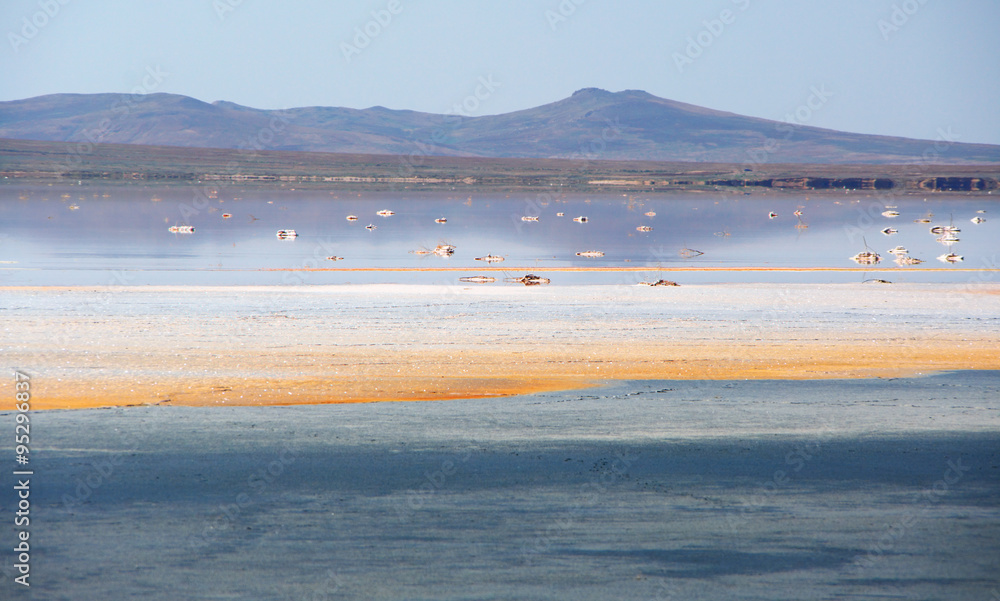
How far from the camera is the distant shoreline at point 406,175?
112875mm

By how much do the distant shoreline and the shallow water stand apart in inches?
1155

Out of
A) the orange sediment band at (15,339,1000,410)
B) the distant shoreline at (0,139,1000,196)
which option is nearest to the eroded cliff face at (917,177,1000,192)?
the distant shoreline at (0,139,1000,196)

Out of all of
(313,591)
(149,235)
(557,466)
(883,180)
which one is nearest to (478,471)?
(557,466)

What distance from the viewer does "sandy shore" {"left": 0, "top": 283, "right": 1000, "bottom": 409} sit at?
39.0 feet

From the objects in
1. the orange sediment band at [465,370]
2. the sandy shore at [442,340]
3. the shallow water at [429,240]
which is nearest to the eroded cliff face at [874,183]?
the shallow water at [429,240]

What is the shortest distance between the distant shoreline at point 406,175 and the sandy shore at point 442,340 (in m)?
86.9

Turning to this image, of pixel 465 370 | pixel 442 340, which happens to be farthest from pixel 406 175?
pixel 465 370

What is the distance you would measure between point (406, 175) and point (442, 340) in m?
116

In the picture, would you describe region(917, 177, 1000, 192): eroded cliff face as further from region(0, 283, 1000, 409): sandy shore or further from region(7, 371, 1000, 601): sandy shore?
region(7, 371, 1000, 601): sandy shore

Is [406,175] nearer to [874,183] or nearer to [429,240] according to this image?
[874,183]

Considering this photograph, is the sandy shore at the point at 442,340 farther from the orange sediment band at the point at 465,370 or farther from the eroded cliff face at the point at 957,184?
the eroded cliff face at the point at 957,184

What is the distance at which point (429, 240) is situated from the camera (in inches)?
1677

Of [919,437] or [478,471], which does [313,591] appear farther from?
[919,437]

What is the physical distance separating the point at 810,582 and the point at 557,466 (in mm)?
2640
